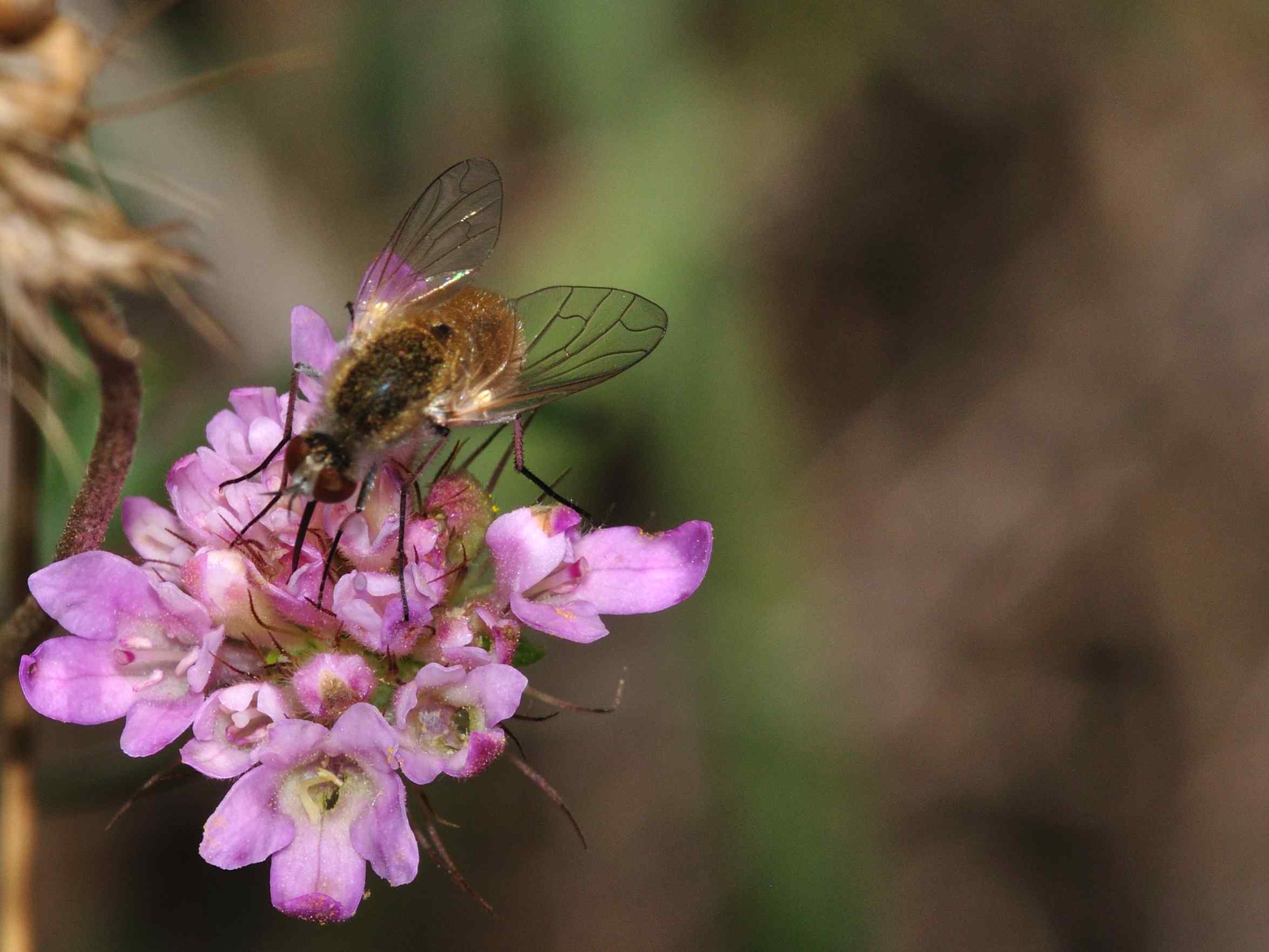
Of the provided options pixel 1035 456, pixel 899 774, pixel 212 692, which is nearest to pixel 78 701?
pixel 212 692

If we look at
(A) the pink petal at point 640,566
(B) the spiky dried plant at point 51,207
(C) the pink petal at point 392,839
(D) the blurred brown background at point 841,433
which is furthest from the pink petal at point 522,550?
(D) the blurred brown background at point 841,433

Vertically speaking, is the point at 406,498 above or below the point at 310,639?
above

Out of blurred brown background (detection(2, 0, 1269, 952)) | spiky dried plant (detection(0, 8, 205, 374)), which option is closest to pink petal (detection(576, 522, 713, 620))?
spiky dried plant (detection(0, 8, 205, 374))

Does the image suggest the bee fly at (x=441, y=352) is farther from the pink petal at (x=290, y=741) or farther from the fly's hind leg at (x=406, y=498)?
the pink petal at (x=290, y=741)

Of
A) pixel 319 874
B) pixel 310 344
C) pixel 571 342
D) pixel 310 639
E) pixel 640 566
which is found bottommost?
pixel 319 874

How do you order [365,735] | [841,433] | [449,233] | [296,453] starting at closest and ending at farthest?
[365,735]
[296,453]
[449,233]
[841,433]

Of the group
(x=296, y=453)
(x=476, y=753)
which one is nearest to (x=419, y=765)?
(x=476, y=753)

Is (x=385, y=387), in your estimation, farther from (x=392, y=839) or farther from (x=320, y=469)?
(x=392, y=839)
